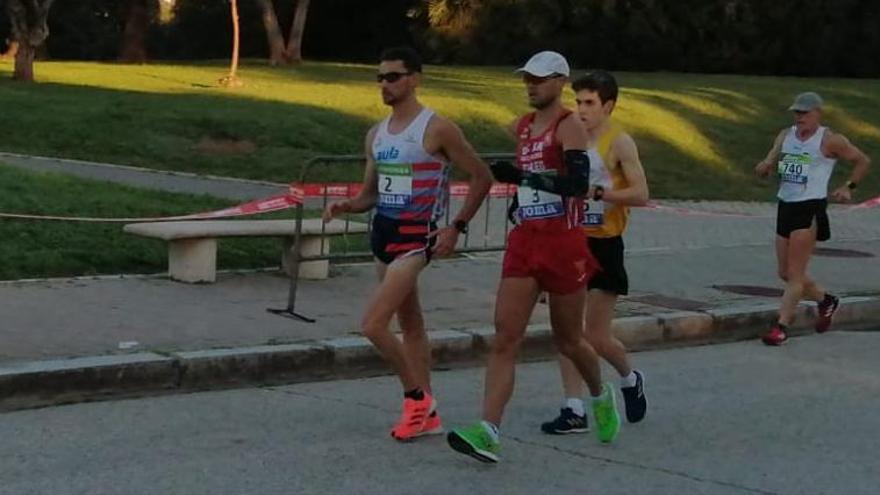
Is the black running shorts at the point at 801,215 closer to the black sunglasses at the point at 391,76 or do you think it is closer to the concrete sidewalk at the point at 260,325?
the concrete sidewalk at the point at 260,325

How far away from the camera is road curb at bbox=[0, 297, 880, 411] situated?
777 centimetres

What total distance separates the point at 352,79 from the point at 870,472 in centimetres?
2676

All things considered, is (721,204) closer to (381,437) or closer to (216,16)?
(381,437)

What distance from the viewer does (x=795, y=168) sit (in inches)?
415

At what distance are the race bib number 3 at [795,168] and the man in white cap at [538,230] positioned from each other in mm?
4377

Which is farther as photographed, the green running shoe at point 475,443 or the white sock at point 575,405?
the white sock at point 575,405

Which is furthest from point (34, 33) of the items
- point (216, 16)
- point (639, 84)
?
point (216, 16)

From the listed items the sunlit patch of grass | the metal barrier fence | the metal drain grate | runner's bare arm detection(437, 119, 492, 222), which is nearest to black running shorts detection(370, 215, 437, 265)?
runner's bare arm detection(437, 119, 492, 222)

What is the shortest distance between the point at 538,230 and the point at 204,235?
4.96 meters

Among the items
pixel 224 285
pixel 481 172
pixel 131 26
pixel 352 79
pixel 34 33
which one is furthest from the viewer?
pixel 131 26

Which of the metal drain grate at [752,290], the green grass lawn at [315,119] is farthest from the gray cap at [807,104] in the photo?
the green grass lawn at [315,119]

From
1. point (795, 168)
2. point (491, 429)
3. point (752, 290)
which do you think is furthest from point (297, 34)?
point (491, 429)

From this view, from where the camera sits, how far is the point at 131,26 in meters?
48.5

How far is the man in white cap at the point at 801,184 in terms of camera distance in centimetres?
1047
